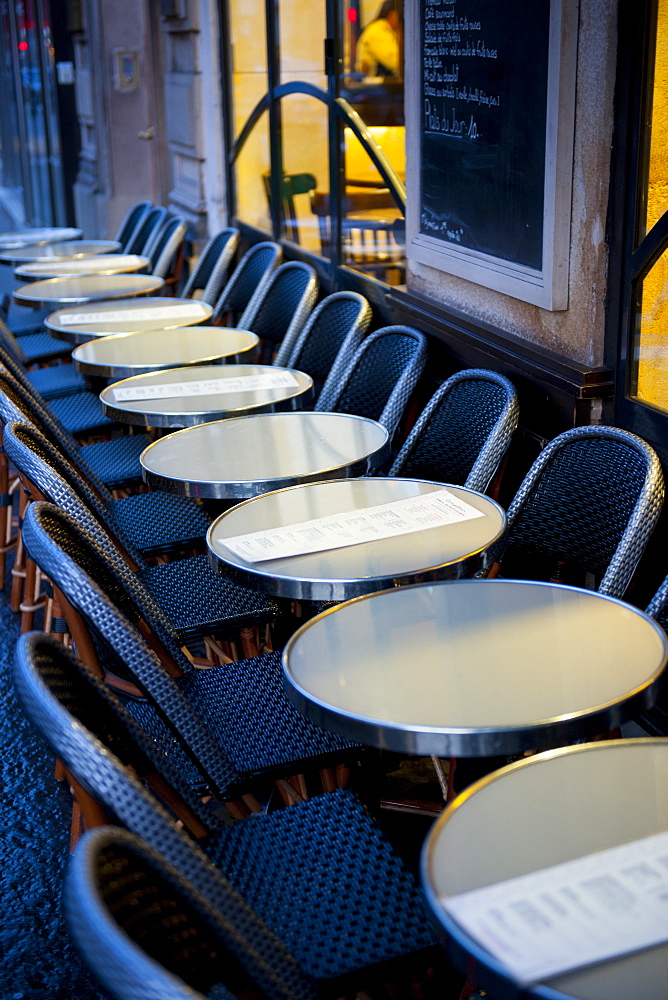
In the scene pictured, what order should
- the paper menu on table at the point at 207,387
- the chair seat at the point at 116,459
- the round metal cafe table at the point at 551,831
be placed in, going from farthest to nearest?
the chair seat at the point at 116,459 < the paper menu on table at the point at 207,387 < the round metal cafe table at the point at 551,831

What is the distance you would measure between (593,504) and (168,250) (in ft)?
15.2

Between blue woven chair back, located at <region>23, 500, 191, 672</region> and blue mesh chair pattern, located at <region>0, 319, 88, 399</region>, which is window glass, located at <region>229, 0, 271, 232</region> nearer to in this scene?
blue mesh chair pattern, located at <region>0, 319, 88, 399</region>

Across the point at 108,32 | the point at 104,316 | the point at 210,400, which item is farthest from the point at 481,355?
the point at 108,32

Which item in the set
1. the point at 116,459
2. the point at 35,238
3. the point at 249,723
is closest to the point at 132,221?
the point at 35,238

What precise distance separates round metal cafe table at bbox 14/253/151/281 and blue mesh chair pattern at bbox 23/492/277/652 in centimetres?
359

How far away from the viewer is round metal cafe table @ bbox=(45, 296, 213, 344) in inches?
179

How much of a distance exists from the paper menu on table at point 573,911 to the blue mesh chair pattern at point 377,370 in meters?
2.41

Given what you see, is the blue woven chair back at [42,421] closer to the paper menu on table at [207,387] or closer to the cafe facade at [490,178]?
the paper menu on table at [207,387]

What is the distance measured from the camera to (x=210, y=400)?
3477 millimetres

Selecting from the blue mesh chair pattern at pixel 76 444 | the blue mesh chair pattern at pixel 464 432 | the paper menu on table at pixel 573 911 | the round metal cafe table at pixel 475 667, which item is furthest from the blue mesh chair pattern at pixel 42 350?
the paper menu on table at pixel 573 911

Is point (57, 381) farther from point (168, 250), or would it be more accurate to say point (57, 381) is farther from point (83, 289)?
point (168, 250)

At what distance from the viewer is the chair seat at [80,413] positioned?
450cm

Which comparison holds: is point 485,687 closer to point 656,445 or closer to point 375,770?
point 375,770

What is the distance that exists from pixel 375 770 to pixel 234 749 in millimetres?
277
